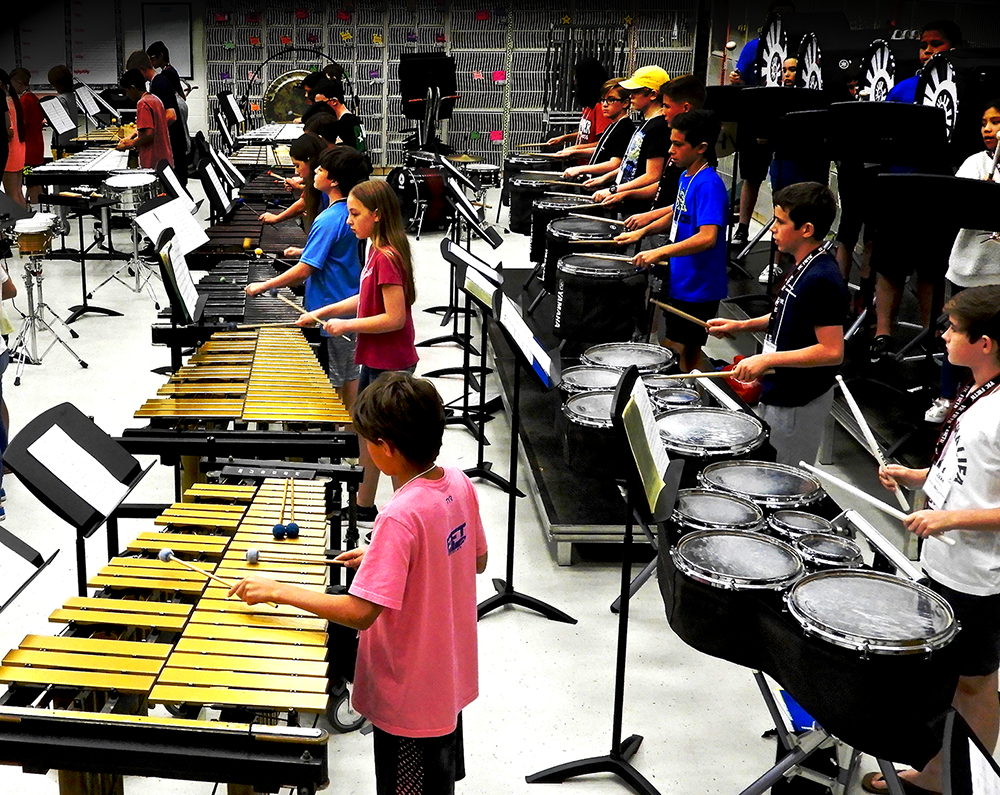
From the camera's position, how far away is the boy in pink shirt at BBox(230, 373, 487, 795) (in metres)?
2.70

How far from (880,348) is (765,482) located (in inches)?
136

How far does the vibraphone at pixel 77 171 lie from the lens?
10432mm

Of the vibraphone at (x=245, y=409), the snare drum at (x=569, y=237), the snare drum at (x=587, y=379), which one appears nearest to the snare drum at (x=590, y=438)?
the snare drum at (x=587, y=379)

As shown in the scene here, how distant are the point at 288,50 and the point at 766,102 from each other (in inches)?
349

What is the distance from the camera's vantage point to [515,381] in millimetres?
4645

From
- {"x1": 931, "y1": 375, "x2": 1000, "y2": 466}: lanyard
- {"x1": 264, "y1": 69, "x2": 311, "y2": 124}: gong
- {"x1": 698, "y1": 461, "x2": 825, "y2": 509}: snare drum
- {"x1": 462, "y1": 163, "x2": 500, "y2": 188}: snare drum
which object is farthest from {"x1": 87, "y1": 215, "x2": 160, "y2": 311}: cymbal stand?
{"x1": 931, "y1": 375, "x2": 1000, "y2": 466}: lanyard

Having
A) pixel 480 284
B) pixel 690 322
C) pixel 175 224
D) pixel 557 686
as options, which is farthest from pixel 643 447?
pixel 175 224

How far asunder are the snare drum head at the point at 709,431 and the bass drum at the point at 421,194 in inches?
312

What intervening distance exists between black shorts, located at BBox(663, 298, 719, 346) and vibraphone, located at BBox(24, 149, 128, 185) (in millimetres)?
6566

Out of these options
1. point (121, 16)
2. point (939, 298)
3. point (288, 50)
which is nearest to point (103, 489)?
point (939, 298)

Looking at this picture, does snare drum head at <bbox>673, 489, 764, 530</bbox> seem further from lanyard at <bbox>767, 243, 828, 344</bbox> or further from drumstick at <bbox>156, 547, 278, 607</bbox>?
drumstick at <bbox>156, 547, 278, 607</bbox>

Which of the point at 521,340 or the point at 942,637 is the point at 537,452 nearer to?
the point at 521,340

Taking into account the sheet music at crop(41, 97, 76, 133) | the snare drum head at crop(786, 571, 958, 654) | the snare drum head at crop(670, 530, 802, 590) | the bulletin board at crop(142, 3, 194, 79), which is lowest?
the snare drum head at crop(786, 571, 958, 654)

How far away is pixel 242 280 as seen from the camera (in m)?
6.87
